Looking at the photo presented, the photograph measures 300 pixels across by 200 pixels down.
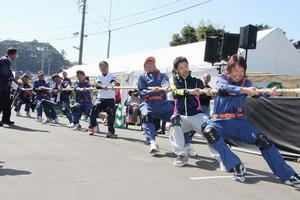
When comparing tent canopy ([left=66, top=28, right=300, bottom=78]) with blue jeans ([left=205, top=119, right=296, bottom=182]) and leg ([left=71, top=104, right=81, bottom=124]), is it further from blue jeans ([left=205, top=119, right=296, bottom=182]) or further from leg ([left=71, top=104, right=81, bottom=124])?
blue jeans ([left=205, top=119, right=296, bottom=182])

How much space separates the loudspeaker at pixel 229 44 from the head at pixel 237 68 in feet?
26.0

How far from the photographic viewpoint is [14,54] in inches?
530

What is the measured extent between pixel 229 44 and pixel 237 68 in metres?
8.12

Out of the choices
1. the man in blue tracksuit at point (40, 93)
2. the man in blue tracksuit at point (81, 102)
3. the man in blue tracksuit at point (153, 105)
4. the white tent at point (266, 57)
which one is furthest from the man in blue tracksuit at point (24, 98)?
the man in blue tracksuit at point (153, 105)

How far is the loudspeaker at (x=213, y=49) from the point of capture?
15.0 metres

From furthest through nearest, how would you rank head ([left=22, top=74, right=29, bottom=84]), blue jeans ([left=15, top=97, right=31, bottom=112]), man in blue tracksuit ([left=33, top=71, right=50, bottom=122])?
blue jeans ([left=15, top=97, right=31, bottom=112]), head ([left=22, top=74, right=29, bottom=84]), man in blue tracksuit ([left=33, top=71, right=50, bottom=122])

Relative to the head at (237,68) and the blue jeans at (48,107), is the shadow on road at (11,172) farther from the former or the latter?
the blue jeans at (48,107)

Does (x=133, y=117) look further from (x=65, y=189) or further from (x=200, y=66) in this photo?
→ (x=65, y=189)

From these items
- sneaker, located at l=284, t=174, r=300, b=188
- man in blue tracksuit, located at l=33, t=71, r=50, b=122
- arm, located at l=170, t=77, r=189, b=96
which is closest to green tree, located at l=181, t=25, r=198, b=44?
man in blue tracksuit, located at l=33, t=71, r=50, b=122

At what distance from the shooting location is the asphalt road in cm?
536

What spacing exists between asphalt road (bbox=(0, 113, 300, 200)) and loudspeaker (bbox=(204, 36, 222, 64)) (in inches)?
243

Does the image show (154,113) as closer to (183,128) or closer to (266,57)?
(183,128)

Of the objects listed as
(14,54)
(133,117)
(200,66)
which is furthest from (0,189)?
(200,66)

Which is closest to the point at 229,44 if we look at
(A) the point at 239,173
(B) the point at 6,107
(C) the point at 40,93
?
(B) the point at 6,107
